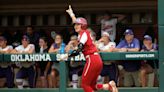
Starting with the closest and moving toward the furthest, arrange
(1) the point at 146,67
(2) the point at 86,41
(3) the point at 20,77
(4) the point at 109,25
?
1. (2) the point at 86,41
2. (1) the point at 146,67
3. (3) the point at 20,77
4. (4) the point at 109,25

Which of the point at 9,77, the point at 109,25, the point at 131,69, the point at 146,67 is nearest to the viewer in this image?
the point at 146,67

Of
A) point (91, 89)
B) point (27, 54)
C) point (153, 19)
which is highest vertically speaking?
point (153, 19)

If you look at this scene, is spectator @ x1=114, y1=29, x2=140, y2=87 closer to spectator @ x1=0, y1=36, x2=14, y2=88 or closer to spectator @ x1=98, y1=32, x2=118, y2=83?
spectator @ x1=98, y1=32, x2=118, y2=83

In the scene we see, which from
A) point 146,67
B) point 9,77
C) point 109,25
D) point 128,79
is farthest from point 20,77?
point 109,25

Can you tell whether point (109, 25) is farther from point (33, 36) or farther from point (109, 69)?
point (109, 69)

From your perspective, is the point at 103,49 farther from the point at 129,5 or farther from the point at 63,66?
the point at 129,5

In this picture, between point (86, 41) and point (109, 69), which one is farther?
point (109, 69)

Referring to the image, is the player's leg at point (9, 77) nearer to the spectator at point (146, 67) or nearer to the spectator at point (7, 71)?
the spectator at point (7, 71)

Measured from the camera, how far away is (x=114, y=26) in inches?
461

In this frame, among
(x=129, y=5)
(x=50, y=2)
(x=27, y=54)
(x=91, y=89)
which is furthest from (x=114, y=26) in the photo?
(x=91, y=89)

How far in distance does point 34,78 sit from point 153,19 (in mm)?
4383

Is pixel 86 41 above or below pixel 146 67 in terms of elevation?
above

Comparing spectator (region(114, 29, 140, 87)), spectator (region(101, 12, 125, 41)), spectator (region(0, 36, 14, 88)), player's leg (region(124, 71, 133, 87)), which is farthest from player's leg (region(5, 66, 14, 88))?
spectator (region(101, 12, 125, 41))

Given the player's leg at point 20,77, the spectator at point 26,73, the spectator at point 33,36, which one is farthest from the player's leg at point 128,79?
the spectator at point 33,36
